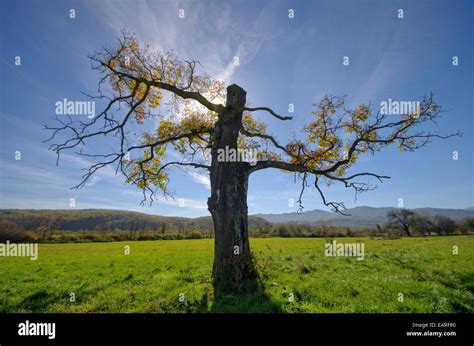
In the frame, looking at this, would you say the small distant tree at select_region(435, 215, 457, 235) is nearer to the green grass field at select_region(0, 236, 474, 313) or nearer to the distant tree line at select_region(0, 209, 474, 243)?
the distant tree line at select_region(0, 209, 474, 243)

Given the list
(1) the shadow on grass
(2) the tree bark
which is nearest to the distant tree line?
(2) the tree bark

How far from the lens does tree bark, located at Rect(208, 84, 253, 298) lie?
892 cm

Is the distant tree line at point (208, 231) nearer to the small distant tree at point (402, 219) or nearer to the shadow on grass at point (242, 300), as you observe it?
the small distant tree at point (402, 219)

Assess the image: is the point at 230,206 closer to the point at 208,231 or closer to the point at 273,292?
the point at 273,292

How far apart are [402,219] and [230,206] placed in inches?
3015

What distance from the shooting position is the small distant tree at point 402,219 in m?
66.9

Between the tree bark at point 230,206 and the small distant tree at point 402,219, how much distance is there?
72.2 m

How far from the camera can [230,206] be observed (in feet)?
32.1

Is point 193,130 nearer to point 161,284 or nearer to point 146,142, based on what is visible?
point 146,142

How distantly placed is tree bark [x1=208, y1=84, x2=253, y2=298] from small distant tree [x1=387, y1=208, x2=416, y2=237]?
7215cm
